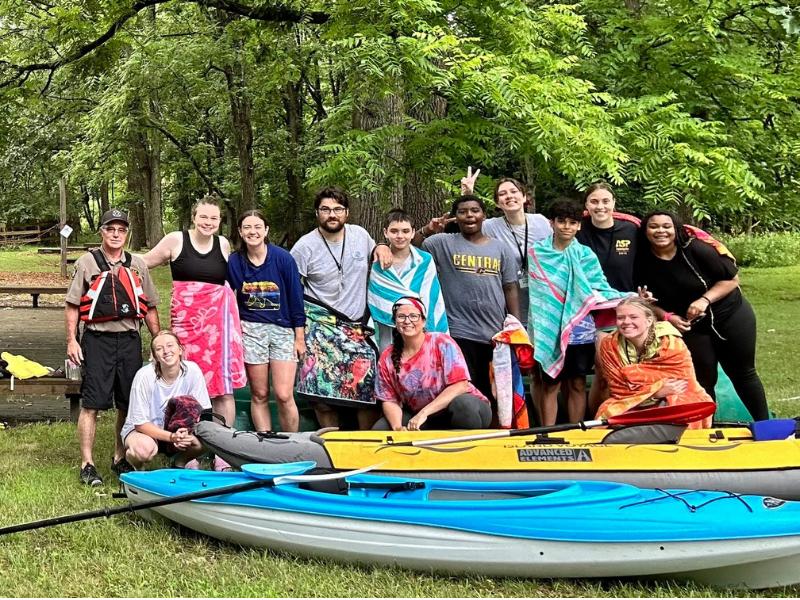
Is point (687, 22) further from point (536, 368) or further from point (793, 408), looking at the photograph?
point (536, 368)

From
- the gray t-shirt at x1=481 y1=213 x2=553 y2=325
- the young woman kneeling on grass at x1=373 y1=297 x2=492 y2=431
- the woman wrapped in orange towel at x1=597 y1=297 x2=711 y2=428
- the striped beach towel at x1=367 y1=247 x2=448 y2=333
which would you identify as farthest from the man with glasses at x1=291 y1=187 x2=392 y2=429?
the woman wrapped in orange towel at x1=597 y1=297 x2=711 y2=428

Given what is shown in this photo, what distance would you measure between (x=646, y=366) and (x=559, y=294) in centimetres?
78

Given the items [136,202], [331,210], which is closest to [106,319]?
[331,210]

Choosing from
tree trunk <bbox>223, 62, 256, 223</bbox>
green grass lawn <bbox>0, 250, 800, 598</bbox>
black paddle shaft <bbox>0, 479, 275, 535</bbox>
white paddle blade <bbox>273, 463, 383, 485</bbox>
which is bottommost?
green grass lawn <bbox>0, 250, 800, 598</bbox>

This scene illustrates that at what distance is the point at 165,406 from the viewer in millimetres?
5023

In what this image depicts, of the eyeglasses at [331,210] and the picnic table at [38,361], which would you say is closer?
the eyeglasses at [331,210]

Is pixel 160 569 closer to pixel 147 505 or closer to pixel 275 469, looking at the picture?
pixel 147 505

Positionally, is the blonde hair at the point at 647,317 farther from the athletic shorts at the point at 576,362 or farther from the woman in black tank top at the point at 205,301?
the woman in black tank top at the point at 205,301

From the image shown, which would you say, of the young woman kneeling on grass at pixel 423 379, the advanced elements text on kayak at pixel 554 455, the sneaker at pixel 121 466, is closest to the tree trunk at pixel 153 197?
the sneaker at pixel 121 466

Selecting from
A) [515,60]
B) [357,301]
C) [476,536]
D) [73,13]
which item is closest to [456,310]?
[357,301]

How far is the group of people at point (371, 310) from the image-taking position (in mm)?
5078

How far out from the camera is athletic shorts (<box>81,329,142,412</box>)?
5.24 meters

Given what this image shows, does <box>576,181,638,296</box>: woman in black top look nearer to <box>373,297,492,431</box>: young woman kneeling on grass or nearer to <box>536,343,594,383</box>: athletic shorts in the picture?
<box>536,343,594,383</box>: athletic shorts

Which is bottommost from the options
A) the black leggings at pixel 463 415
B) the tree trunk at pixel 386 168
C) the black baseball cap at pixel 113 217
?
the black leggings at pixel 463 415
